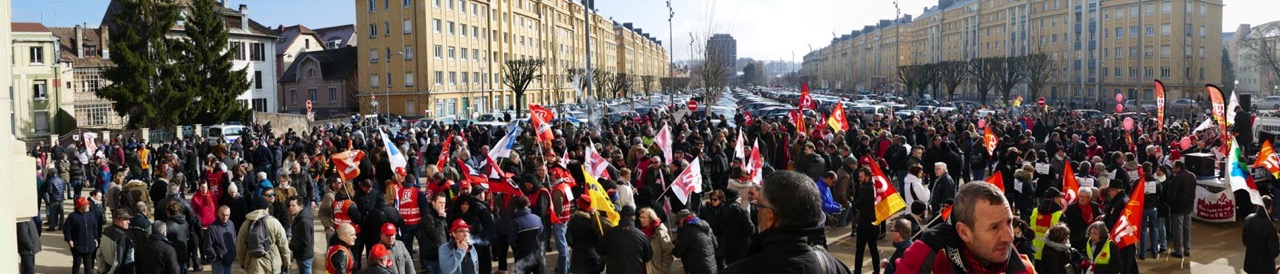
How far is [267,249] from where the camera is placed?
1005 cm

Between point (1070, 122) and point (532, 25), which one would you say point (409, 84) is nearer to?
point (532, 25)

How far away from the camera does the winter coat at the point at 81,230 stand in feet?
38.0

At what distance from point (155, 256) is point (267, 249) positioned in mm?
1035

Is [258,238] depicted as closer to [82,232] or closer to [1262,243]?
[82,232]

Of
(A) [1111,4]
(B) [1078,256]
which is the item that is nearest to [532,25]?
(A) [1111,4]

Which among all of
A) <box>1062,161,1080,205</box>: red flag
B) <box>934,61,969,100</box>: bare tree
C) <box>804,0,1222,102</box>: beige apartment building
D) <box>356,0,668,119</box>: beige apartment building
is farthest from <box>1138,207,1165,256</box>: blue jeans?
<box>804,0,1222,102</box>: beige apartment building

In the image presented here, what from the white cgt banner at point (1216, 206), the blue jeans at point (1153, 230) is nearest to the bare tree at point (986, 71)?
the white cgt banner at point (1216, 206)

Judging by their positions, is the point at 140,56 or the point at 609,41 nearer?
A: the point at 140,56

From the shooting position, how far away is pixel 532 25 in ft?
269

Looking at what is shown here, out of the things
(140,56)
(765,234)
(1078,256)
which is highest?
(140,56)

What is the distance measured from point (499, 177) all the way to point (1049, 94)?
84.3 m

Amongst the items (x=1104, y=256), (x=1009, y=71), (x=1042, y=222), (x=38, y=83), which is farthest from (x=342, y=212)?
(x=1009, y=71)

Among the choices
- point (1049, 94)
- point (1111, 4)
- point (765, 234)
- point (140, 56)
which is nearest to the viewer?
point (765, 234)

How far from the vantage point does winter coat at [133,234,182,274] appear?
9664mm
